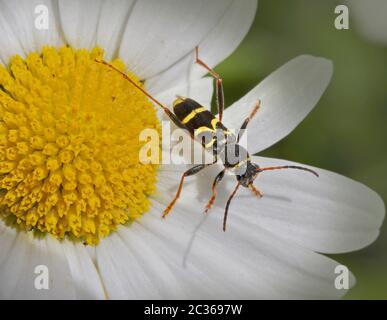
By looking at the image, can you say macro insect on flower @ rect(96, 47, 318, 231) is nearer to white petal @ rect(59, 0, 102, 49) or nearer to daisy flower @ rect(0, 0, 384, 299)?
daisy flower @ rect(0, 0, 384, 299)

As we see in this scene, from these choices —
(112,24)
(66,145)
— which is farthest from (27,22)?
(66,145)

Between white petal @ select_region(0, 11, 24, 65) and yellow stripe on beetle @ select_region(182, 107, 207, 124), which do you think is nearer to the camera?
white petal @ select_region(0, 11, 24, 65)

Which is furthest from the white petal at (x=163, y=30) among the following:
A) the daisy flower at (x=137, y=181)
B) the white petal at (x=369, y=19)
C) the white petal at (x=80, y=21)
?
the white petal at (x=369, y=19)

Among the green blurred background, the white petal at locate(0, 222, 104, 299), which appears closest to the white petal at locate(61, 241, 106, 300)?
the white petal at locate(0, 222, 104, 299)

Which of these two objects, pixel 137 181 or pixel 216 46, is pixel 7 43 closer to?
pixel 137 181

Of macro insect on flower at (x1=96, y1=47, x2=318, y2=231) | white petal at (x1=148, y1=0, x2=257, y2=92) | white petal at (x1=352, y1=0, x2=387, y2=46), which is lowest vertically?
macro insect on flower at (x1=96, y1=47, x2=318, y2=231)

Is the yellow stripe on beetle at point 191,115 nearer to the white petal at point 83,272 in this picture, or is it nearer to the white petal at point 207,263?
the white petal at point 207,263
